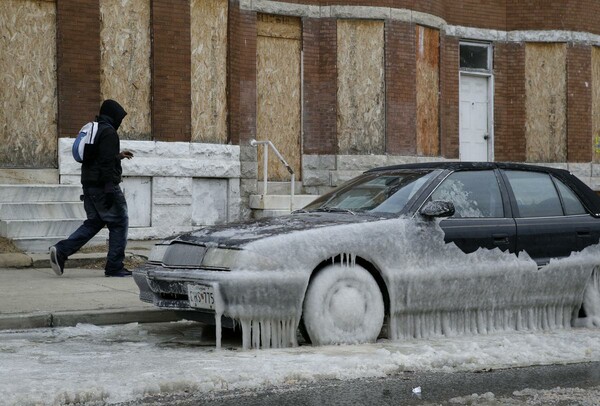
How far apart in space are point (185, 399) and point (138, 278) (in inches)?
106

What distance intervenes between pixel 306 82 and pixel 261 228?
1084cm

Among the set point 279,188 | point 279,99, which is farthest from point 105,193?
point 279,99

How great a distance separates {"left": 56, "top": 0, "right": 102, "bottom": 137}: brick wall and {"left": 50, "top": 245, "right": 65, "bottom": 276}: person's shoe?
4167 mm

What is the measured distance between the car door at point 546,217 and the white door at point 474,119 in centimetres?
1223

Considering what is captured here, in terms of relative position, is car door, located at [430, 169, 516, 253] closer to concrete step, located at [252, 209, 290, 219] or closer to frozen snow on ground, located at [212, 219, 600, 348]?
frozen snow on ground, located at [212, 219, 600, 348]

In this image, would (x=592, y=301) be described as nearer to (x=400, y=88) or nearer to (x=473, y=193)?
(x=473, y=193)

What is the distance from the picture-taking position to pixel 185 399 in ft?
18.8

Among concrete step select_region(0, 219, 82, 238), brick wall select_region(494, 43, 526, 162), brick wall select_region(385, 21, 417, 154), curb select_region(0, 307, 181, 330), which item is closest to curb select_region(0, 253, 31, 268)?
concrete step select_region(0, 219, 82, 238)

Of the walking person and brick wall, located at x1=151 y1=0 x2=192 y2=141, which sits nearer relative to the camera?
the walking person

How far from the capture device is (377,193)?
860cm

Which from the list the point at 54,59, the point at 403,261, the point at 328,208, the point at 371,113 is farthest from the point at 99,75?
the point at 403,261

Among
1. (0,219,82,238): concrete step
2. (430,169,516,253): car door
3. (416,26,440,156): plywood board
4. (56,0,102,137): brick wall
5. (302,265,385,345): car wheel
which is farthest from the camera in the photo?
(416,26,440,156): plywood board

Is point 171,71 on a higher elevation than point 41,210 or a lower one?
higher

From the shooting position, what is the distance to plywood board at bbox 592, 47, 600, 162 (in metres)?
22.0
